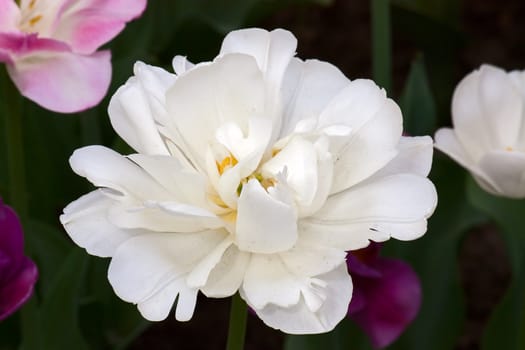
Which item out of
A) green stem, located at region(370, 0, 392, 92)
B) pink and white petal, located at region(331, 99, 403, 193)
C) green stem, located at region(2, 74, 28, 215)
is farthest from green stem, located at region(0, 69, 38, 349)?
green stem, located at region(370, 0, 392, 92)

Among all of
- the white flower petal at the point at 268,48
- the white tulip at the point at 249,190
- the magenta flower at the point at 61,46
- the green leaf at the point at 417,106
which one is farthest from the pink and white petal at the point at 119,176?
the green leaf at the point at 417,106

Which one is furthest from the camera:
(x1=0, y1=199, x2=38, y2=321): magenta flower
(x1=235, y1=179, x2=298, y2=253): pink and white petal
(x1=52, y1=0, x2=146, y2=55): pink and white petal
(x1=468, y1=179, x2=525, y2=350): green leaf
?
(x1=468, y1=179, x2=525, y2=350): green leaf

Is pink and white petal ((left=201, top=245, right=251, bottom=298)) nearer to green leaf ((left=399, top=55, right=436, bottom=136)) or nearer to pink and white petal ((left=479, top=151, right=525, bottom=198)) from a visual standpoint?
pink and white petal ((left=479, top=151, right=525, bottom=198))

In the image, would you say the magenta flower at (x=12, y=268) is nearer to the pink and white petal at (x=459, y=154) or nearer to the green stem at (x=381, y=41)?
the pink and white petal at (x=459, y=154)

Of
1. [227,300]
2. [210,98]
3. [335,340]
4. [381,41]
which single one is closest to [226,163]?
[210,98]

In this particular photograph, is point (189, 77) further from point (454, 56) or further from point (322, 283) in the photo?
point (454, 56)

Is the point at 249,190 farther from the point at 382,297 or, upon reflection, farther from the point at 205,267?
the point at 382,297
